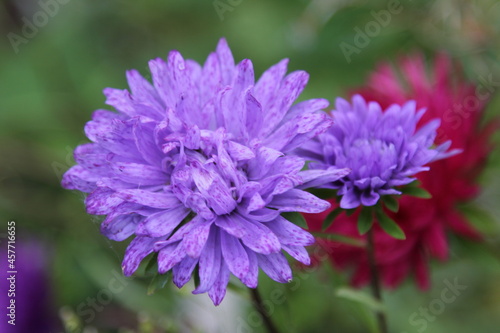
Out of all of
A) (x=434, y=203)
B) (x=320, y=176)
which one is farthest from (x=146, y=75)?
(x=320, y=176)

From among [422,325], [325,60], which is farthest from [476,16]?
[422,325]

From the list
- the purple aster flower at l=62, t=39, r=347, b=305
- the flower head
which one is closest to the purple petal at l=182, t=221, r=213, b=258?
the purple aster flower at l=62, t=39, r=347, b=305

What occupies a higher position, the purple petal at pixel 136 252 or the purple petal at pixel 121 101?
the purple petal at pixel 121 101

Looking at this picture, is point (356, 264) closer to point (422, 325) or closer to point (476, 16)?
point (422, 325)

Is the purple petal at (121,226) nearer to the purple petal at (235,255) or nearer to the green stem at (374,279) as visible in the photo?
the purple petal at (235,255)

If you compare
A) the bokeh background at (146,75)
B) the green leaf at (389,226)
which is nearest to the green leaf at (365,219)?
the green leaf at (389,226)
